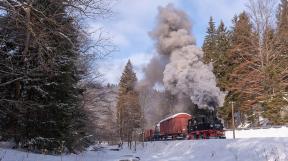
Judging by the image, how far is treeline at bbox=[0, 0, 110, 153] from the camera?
8.66 metres

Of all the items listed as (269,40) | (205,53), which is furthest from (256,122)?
(205,53)

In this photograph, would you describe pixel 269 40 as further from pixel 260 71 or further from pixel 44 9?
pixel 44 9

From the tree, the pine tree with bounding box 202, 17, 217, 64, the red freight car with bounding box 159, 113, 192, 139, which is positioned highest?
the pine tree with bounding box 202, 17, 217, 64

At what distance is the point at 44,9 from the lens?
355 inches

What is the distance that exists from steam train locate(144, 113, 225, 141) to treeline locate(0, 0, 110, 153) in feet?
49.1

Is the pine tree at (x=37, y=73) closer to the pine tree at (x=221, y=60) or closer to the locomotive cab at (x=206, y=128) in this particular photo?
the locomotive cab at (x=206, y=128)

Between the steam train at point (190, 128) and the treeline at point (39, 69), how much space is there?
1498 cm

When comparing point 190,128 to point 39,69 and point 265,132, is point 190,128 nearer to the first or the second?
point 265,132

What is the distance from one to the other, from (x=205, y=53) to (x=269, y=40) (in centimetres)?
1867

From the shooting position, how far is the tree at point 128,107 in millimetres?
49656

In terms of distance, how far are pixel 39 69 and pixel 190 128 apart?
24.8 metres

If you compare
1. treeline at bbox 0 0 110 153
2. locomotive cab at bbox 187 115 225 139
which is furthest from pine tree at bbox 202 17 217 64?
treeline at bbox 0 0 110 153

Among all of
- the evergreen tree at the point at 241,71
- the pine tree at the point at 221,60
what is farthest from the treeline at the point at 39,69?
the pine tree at the point at 221,60

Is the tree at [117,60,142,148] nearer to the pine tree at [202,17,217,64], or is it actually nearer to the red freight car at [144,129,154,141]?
the red freight car at [144,129,154,141]
